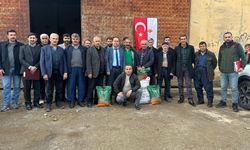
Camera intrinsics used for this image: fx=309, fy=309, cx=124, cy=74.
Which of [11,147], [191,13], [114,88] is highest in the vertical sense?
[191,13]

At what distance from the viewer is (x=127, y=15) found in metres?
10.3

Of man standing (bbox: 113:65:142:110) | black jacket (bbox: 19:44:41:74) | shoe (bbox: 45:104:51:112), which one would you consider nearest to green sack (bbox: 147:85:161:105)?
man standing (bbox: 113:65:142:110)

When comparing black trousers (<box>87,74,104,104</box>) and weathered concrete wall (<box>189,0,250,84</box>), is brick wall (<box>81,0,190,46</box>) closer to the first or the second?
weathered concrete wall (<box>189,0,250,84</box>)

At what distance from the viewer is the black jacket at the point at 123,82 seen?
7.64m

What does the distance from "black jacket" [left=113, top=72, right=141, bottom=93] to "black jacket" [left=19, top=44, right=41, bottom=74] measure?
6.33 feet

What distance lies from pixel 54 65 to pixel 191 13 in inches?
226

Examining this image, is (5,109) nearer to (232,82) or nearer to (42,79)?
(42,79)

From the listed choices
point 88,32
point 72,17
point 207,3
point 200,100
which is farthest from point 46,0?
point 200,100

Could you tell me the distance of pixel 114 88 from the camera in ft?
25.2

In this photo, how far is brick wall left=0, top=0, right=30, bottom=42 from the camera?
9.67 m

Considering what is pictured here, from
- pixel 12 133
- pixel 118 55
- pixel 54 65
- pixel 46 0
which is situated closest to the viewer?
pixel 12 133

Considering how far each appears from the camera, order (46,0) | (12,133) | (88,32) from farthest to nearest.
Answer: (46,0), (88,32), (12,133)

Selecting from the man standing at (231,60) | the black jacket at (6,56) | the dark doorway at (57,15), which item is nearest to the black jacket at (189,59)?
the man standing at (231,60)

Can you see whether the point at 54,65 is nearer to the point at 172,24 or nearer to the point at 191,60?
the point at 191,60
